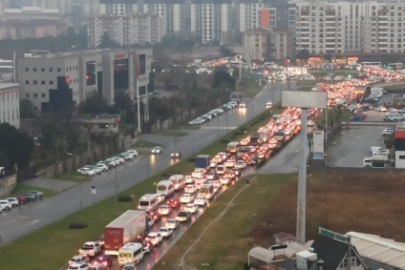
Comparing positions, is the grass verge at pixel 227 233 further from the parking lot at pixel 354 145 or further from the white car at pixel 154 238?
the parking lot at pixel 354 145

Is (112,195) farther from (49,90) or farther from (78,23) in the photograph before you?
(78,23)

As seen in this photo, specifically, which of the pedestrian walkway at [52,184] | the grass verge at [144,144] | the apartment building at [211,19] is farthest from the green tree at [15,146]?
the apartment building at [211,19]

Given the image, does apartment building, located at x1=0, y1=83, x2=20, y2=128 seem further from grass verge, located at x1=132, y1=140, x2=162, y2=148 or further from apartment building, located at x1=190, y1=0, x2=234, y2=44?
apartment building, located at x1=190, y1=0, x2=234, y2=44

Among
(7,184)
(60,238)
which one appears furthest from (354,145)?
(60,238)

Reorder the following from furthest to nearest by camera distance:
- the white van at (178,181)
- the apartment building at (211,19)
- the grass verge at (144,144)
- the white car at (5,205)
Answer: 1. the apartment building at (211,19)
2. the grass verge at (144,144)
3. the white van at (178,181)
4. the white car at (5,205)

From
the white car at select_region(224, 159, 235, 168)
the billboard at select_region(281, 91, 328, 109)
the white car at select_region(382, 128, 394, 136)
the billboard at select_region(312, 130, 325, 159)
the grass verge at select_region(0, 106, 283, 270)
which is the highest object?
the billboard at select_region(281, 91, 328, 109)

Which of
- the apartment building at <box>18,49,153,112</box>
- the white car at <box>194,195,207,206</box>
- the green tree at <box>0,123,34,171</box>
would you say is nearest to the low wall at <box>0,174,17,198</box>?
the green tree at <box>0,123,34,171</box>
